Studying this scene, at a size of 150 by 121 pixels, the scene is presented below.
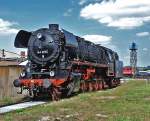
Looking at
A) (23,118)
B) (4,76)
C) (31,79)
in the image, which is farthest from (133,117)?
(4,76)

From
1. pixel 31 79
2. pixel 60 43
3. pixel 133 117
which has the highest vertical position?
pixel 60 43

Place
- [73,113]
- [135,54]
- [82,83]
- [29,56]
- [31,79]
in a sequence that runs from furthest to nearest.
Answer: [135,54]
[82,83]
[29,56]
[31,79]
[73,113]

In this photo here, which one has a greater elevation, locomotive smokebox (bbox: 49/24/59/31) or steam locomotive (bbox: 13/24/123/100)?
locomotive smokebox (bbox: 49/24/59/31)

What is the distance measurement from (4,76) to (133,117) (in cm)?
1307

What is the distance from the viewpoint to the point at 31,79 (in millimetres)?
25469

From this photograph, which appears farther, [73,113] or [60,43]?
[60,43]

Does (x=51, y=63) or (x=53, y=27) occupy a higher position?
(x=53, y=27)

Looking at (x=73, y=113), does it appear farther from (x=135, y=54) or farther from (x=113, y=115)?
(x=135, y=54)

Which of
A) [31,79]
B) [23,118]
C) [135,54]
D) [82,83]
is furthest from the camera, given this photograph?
[135,54]

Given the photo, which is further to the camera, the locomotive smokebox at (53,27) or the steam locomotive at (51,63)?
the locomotive smokebox at (53,27)

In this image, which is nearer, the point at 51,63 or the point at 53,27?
the point at 51,63

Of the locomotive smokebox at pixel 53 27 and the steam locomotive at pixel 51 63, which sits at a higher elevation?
the locomotive smokebox at pixel 53 27

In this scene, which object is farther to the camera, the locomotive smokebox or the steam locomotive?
the locomotive smokebox

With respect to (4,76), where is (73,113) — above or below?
below
